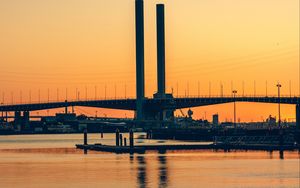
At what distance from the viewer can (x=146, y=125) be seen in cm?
19012

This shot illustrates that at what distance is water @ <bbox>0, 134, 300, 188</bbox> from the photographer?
192 feet

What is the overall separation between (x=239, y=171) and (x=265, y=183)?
30.6 ft

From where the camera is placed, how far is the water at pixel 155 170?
5862 cm

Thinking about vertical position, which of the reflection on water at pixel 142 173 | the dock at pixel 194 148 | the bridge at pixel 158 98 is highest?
the bridge at pixel 158 98

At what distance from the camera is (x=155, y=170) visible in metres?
69.1

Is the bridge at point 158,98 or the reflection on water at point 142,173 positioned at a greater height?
the bridge at point 158,98

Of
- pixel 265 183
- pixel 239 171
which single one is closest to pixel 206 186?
pixel 265 183

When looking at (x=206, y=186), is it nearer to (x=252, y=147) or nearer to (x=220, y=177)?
(x=220, y=177)

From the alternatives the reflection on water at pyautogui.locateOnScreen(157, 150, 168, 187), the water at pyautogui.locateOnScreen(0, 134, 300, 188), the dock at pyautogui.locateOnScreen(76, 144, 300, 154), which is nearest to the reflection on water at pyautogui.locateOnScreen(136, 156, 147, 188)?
the water at pyautogui.locateOnScreen(0, 134, 300, 188)

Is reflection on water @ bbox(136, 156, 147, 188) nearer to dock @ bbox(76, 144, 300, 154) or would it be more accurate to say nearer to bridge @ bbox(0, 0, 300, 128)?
dock @ bbox(76, 144, 300, 154)

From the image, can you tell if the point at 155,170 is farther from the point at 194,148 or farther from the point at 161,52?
the point at 161,52

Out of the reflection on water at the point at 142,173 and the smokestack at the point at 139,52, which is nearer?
the reflection on water at the point at 142,173

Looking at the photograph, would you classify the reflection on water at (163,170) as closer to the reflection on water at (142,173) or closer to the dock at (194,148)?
the reflection on water at (142,173)

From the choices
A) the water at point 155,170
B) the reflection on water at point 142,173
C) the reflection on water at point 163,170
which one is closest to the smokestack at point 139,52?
the reflection on water at point 163,170
